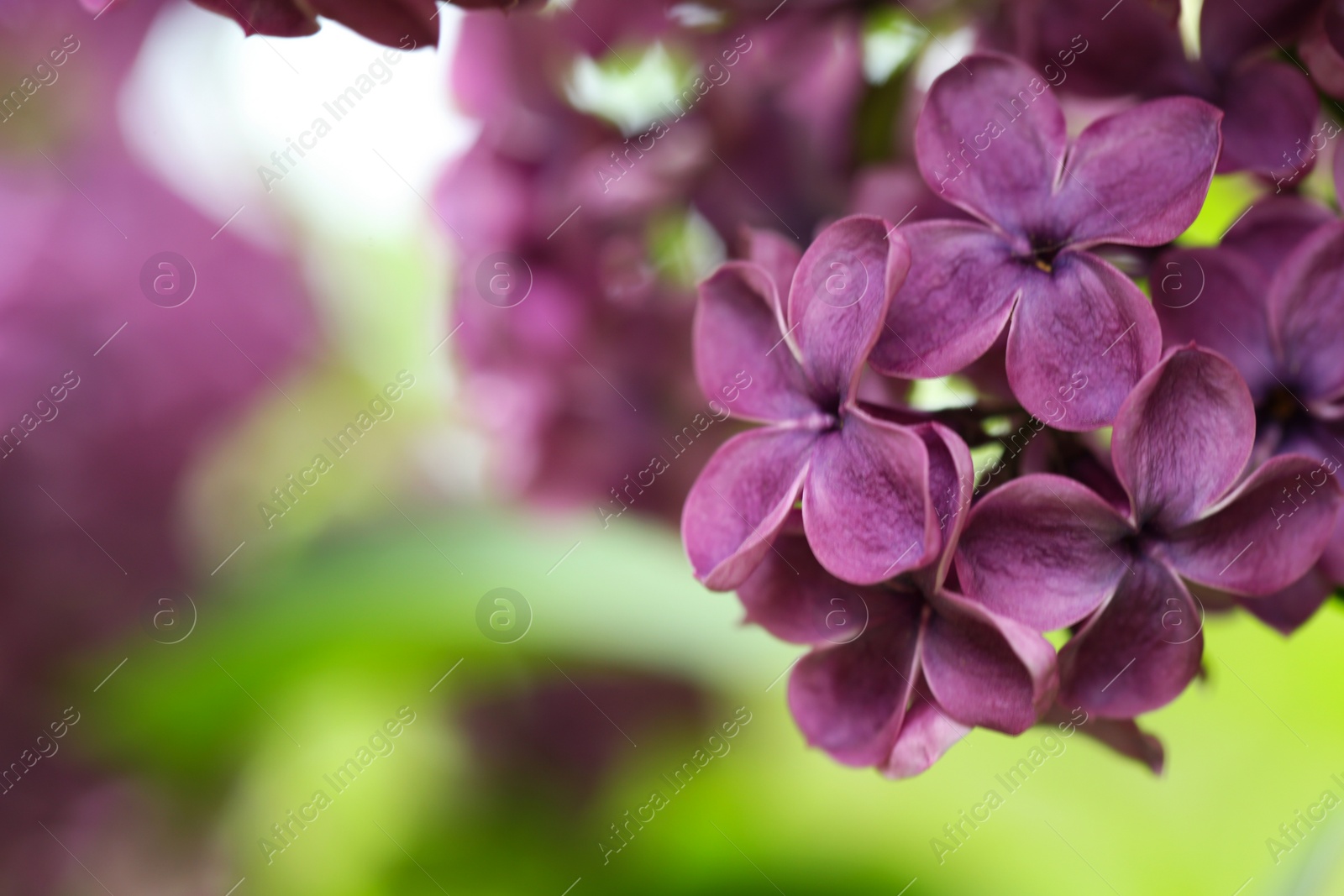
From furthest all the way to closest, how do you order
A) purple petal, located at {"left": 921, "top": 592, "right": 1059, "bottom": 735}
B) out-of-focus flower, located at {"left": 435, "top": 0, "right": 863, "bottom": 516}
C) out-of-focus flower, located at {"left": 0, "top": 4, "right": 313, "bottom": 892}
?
out-of-focus flower, located at {"left": 0, "top": 4, "right": 313, "bottom": 892} → out-of-focus flower, located at {"left": 435, "top": 0, "right": 863, "bottom": 516} → purple petal, located at {"left": 921, "top": 592, "right": 1059, "bottom": 735}

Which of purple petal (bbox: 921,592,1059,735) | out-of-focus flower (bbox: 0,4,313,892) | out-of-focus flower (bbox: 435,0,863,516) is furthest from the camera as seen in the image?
out-of-focus flower (bbox: 0,4,313,892)

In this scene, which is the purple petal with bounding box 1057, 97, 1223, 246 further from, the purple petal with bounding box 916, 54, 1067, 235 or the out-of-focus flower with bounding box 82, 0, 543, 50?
the out-of-focus flower with bounding box 82, 0, 543, 50

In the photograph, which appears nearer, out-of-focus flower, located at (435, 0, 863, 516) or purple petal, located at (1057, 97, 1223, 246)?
purple petal, located at (1057, 97, 1223, 246)

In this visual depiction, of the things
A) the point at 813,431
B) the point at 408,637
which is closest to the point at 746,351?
the point at 813,431

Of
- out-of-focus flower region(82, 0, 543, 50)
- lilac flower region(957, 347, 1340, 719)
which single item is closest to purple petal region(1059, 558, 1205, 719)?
lilac flower region(957, 347, 1340, 719)

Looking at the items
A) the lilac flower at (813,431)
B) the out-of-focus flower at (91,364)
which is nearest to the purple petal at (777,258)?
the lilac flower at (813,431)

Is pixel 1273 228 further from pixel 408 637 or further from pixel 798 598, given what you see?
pixel 408 637

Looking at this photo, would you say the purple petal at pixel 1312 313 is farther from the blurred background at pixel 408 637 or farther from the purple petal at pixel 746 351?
the blurred background at pixel 408 637
